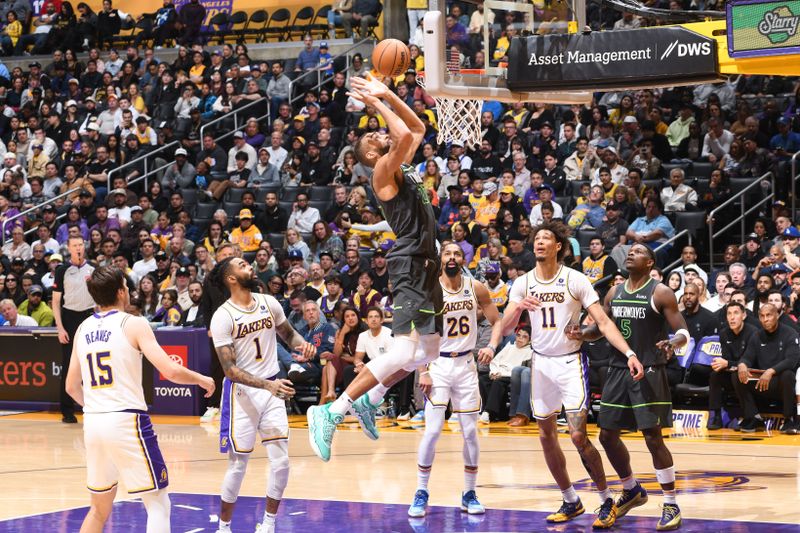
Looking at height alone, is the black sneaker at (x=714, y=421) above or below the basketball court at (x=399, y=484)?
below

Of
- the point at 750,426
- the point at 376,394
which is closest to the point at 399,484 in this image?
the point at 376,394

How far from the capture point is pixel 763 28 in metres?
10.9

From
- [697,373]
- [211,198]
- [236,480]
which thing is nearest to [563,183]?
[697,373]

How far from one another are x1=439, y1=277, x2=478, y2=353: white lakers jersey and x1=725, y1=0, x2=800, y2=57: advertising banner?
353 centimetres

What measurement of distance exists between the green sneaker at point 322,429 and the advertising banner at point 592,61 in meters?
5.01

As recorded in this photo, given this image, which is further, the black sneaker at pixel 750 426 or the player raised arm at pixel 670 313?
the black sneaker at pixel 750 426

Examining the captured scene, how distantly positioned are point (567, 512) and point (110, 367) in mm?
3816

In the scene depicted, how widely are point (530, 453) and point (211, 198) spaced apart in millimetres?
10345

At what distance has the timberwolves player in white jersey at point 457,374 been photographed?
30.6 ft

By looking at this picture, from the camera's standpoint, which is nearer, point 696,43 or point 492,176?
point 696,43

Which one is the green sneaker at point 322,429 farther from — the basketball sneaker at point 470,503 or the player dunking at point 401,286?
the basketball sneaker at point 470,503

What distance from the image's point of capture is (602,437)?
8844mm

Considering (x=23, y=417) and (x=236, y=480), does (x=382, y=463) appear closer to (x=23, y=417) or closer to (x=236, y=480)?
(x=236, y=480)

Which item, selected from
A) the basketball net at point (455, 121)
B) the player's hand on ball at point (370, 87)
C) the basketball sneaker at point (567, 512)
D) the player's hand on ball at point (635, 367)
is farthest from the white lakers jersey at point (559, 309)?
the basketball net at point (455, 121)
